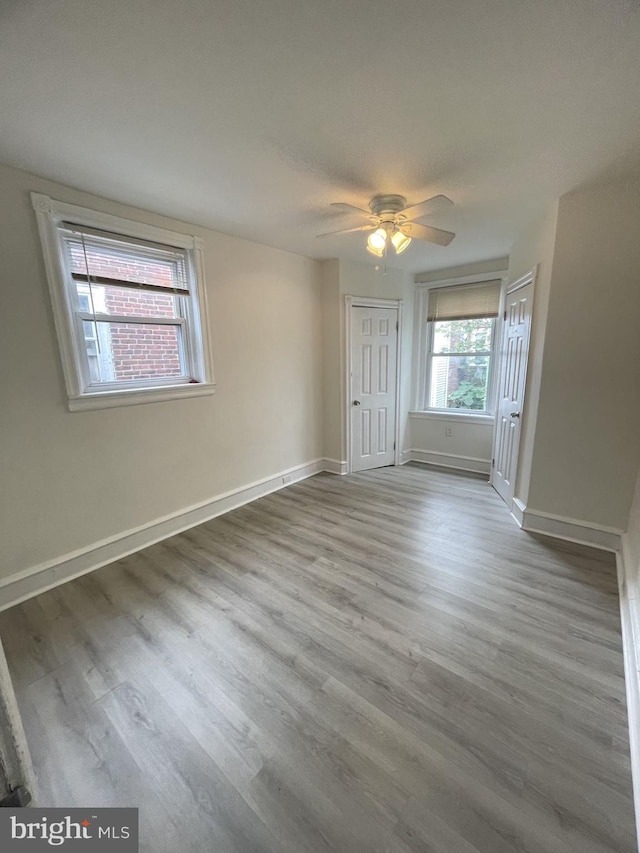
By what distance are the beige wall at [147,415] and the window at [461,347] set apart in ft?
5.36

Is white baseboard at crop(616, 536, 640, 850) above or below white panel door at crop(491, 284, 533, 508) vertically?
below

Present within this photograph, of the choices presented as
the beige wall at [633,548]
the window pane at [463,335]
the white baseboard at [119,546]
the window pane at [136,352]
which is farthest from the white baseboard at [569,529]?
the window pane at [136,352]

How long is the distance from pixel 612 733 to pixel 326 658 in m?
1.19

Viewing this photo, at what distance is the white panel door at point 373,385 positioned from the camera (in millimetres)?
4102

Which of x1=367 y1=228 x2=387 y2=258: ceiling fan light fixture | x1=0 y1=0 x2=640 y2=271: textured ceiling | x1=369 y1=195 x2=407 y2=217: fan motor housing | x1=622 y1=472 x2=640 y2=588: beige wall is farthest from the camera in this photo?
x1=367 y1=228 x2=387 y2=258: ceiling fan light fixture

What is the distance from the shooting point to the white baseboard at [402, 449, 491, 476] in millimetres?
4320

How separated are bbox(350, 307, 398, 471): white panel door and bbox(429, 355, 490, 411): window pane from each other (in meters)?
0.67

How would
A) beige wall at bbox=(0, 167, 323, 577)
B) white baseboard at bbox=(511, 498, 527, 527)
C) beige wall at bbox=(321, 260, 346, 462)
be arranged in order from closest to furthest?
beige wall at bbox=(0, 167, 323, 577)
white baseboard at bbox=(511, 498, 527, 527)
beige wall at bbox=(321, 260, 346, 462)

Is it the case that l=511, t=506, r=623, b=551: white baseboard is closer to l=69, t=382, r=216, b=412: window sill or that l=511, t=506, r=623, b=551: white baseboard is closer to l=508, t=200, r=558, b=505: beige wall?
l=508, t=200, r=558, b=505: beige wall

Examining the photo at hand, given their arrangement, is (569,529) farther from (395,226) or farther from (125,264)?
(125,264)

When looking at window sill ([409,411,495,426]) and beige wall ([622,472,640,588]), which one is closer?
beige wall ([622,472,640,588])

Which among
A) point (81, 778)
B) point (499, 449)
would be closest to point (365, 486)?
point (499, 449)

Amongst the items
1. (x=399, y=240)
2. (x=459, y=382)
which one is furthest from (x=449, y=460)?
(x=399, y=240)

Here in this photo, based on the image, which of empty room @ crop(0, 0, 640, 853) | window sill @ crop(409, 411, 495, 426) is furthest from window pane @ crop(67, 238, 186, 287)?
window sill @ crop(409, 411, 495, 426)
